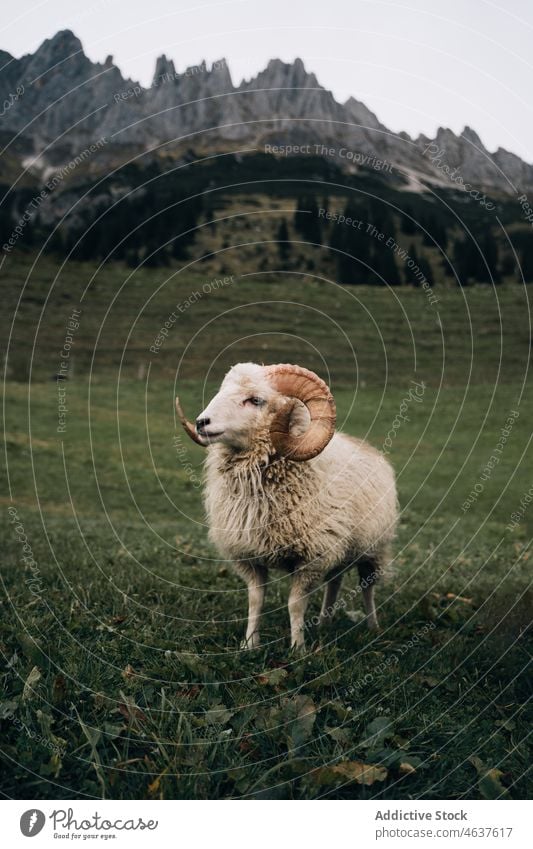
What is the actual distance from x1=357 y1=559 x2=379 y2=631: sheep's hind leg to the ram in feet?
0.77

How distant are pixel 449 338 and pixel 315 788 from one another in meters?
39.7

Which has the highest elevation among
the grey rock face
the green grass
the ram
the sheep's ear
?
the grey rock face

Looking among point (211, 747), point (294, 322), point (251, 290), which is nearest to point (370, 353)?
point (294, 322)

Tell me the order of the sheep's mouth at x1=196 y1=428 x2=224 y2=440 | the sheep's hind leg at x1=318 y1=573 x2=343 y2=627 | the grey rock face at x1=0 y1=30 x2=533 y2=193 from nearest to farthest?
the sheep's mouth at x1=196 y1=428 x2=224 y2=440
the grey rock face at x1=0 y1=30 x2=533 y2=193
the sheep's hind leg at x1=318 y1=573 x2=343 y2=627

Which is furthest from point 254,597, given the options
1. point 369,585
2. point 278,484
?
point 369,585

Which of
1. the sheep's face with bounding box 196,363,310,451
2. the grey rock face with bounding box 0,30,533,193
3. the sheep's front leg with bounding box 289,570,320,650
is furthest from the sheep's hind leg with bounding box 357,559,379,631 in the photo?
the grey rock face with bounding box 0,30,533,193

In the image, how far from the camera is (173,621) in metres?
7.09

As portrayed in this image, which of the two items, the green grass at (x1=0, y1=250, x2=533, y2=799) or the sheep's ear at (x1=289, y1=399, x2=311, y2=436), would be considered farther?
the sheep's ear at (x1=289, y1=399, x2=311, y2=436)

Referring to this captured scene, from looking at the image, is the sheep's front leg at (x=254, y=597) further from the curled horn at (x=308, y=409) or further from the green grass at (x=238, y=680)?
the curled horn at (x=308, y=409)

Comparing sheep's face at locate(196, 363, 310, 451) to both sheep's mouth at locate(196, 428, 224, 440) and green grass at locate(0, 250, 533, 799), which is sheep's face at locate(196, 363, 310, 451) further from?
green grass at locate(0, 250, 533, 799)

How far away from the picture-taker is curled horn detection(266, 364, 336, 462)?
6531 mm

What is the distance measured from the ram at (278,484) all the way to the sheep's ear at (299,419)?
0.01 m

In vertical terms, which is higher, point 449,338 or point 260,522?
point 449,338

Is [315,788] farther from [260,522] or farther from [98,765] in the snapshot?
[260,522]
